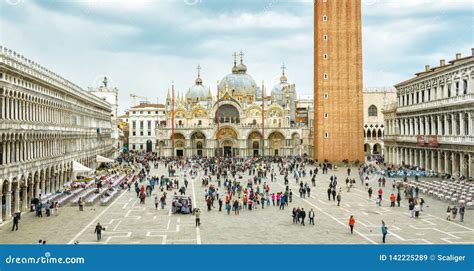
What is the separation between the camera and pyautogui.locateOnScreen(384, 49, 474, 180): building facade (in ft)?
147

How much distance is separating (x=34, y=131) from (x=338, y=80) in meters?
44.2

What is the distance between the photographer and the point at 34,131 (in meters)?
33.3

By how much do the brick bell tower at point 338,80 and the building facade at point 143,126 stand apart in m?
55.0

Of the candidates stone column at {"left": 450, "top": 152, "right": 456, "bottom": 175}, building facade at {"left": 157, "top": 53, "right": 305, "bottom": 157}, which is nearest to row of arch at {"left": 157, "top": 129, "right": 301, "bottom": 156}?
building facade at {"left": 157, "top": 53, "right": 305, "bottom": 157}

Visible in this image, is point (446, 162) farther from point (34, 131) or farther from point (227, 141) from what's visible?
point (227, 141)

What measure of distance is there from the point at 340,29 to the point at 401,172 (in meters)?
25.4

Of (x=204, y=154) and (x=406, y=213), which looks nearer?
(x=406, y=213)

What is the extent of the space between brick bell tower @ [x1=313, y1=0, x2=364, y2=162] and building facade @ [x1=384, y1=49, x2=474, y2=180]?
5.29 metres

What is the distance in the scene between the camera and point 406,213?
93.4ft

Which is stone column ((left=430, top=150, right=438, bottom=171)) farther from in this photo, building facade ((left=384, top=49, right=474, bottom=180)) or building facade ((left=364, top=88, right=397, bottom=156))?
building facade ((left=364, top=88, right=397, bottom=156))

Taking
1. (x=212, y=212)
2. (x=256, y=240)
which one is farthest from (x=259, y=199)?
(x=256, y=240)

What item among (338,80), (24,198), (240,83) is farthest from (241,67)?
(24,198)

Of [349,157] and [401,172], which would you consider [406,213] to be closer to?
[401,172]

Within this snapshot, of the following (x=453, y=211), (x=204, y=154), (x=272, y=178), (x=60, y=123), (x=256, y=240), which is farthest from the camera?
(x=204, y=154)
